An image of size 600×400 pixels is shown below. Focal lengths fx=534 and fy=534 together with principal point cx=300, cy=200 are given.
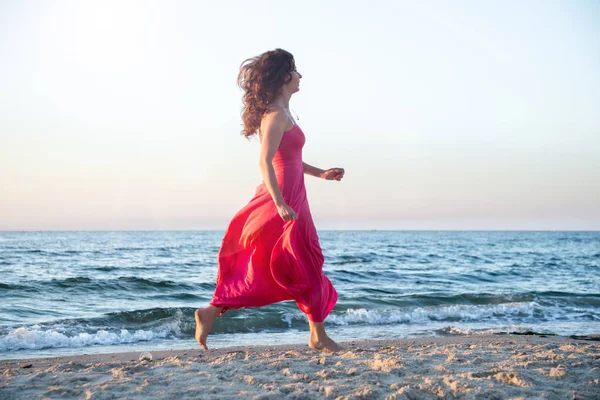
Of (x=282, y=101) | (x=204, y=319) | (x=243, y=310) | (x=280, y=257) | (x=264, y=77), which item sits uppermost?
(x=264, y=77)

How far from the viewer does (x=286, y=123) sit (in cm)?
375

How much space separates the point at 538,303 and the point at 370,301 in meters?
2.99

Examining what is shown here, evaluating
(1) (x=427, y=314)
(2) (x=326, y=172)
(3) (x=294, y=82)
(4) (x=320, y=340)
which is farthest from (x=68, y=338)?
(1) (x=427, y=314)

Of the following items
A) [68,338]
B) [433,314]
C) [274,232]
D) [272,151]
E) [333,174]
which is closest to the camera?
[272,151]

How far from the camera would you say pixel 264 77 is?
380 cm

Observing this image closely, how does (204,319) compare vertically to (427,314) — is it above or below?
above

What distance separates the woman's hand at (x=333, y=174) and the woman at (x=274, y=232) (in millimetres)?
350

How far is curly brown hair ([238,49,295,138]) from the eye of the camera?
3.80 metres

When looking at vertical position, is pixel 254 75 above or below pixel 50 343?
above

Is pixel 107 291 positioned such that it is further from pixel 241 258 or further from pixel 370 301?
pixel 241 258

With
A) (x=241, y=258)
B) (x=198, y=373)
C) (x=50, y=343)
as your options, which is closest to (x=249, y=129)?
(x=241, y=258)

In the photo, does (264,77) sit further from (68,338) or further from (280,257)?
(68,338)

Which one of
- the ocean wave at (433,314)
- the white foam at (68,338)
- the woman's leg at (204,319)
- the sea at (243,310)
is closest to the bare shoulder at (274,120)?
the woman's leg at (204,319)

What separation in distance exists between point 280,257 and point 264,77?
1280 mm
